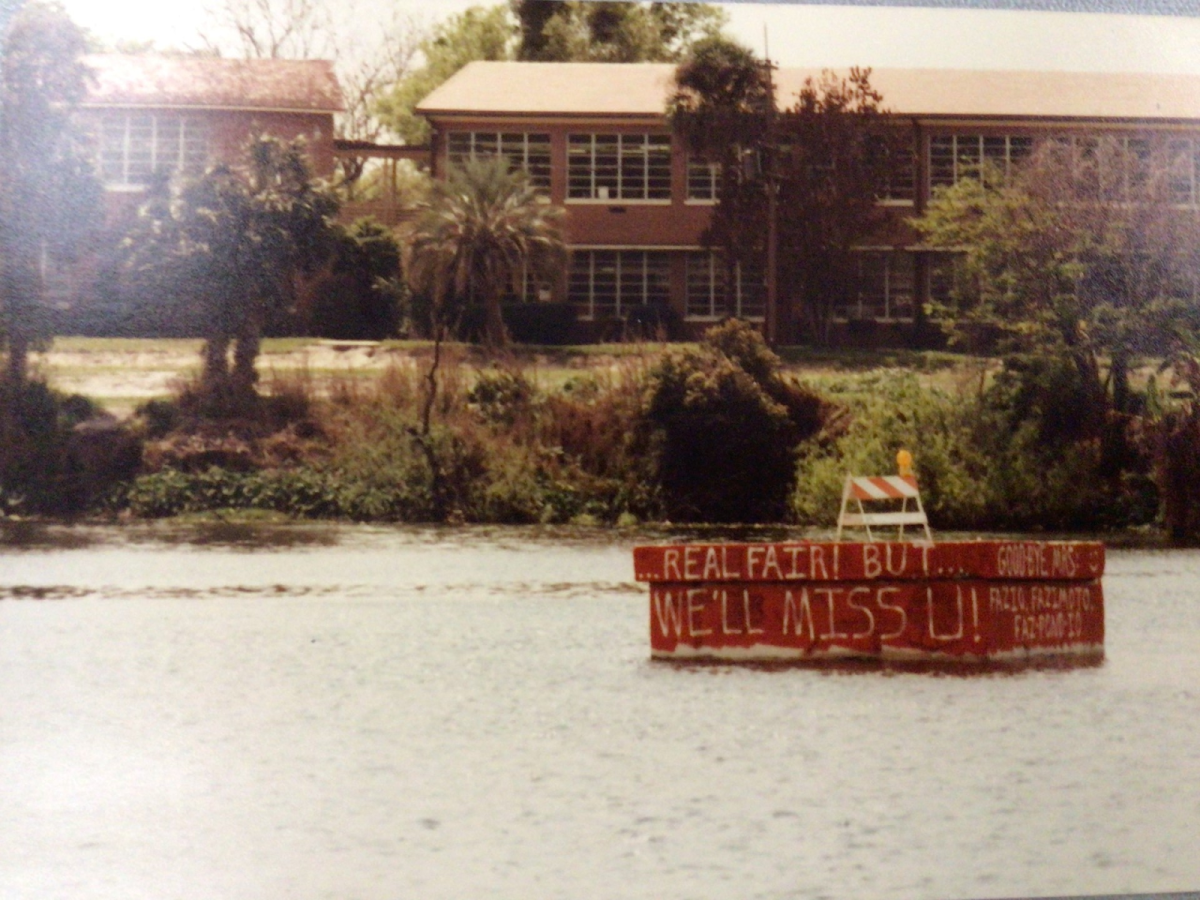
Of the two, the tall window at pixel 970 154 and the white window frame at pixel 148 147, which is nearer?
the white window frame at pixel 148 147

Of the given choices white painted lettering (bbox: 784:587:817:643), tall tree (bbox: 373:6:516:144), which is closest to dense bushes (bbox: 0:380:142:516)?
tall tree (bbox: 373:6:516:144)

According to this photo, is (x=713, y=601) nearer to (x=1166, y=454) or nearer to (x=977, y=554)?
(x=977, y=554)

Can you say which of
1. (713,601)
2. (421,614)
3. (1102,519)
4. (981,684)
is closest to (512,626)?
(421,614)

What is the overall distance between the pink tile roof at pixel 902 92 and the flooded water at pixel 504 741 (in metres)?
1.31

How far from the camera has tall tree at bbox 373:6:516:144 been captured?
515 cm

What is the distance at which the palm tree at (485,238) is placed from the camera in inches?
213

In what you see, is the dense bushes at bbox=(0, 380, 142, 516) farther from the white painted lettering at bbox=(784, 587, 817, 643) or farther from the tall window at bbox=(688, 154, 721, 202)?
the white painted lettering at bbox=(784, 587, 817, 643)

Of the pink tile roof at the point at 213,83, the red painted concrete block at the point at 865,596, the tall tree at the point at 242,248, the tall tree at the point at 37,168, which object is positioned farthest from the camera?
the red painted concrete block at the point at 865,596

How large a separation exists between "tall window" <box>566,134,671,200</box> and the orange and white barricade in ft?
3.46

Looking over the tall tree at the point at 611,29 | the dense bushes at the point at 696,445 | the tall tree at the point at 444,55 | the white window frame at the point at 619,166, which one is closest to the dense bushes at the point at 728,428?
the dense bushes at the point at 696,445

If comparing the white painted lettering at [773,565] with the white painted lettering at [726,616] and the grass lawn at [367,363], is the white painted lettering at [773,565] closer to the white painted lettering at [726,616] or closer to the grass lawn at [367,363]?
the white painted lettering at [726,616]

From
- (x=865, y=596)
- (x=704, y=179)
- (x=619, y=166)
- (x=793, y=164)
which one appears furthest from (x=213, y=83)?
(x=865, y=596)

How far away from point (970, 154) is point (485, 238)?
150cm

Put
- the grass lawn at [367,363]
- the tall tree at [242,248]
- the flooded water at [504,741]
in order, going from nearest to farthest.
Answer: the flooded water at [504,741] < the grass lawn at [367,363] < the tall tree at [242,248]
